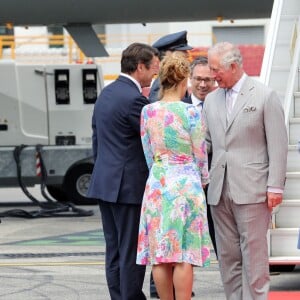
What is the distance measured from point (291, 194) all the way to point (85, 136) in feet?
32.0

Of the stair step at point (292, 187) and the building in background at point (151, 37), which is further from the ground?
the building in background at point (151, 37)

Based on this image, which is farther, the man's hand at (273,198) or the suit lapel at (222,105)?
the suit lapel at (222,105)

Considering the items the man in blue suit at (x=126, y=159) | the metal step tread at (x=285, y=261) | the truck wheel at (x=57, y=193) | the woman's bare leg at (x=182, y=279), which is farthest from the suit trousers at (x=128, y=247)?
the truck wheel at (x=57, y=193)

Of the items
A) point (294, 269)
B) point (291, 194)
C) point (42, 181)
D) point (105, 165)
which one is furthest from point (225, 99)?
point (42, 181)

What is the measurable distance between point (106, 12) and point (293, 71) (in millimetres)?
8632

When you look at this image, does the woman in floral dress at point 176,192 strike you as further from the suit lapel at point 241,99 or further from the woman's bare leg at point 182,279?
the suit lapel at point 241,99

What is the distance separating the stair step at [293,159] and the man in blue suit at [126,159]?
2012 mm

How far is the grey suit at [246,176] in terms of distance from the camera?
717 cm

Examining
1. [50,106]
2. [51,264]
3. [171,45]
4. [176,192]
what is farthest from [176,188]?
[50,106]

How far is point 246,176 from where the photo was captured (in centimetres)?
722

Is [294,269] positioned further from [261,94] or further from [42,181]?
[42,181]

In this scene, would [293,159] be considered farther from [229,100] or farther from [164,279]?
[164,279]

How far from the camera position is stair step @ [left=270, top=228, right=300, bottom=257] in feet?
27.9

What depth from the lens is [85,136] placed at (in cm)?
1844
